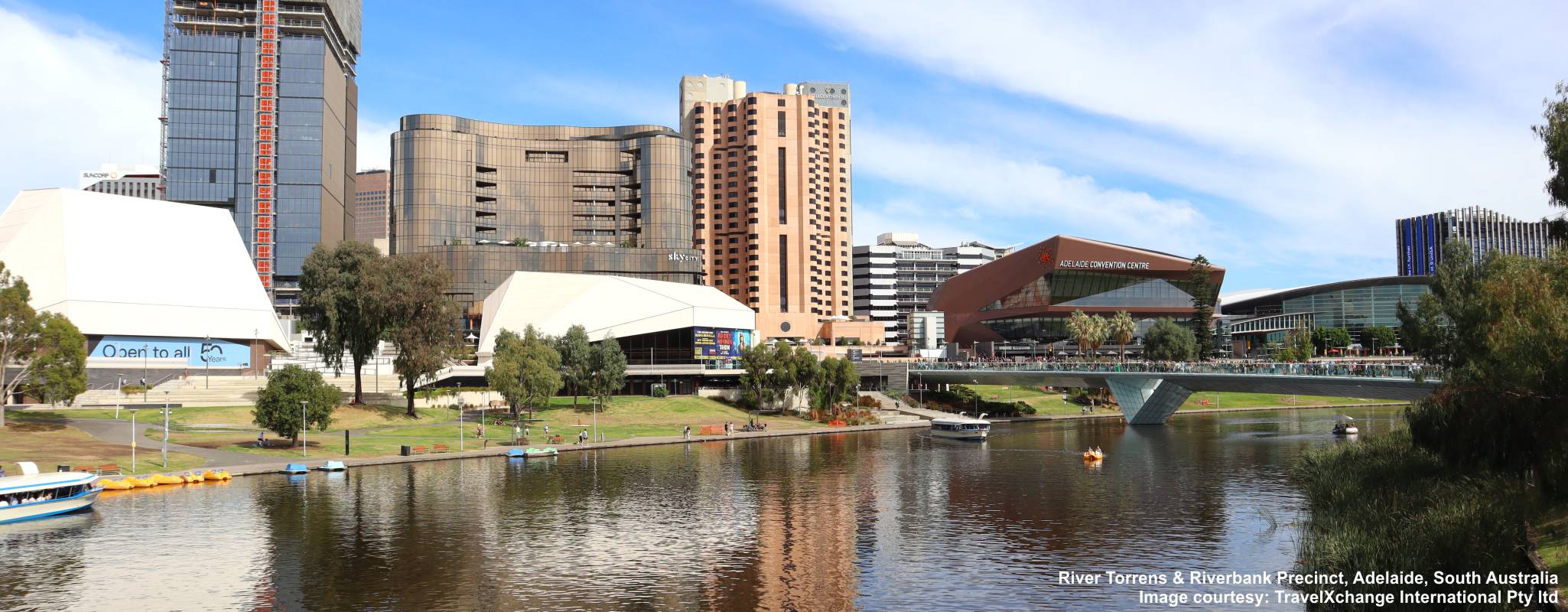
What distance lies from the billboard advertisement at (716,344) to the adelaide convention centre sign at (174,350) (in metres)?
59.7

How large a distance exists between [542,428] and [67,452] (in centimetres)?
4548

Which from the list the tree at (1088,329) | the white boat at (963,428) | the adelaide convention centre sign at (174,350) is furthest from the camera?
the tree at (1088,329)

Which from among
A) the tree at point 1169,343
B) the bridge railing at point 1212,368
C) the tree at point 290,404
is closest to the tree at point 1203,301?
the tree at point 1169,343

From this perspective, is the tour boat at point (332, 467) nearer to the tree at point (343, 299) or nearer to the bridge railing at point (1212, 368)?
the tree at point (343, 299)

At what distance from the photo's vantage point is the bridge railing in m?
90.7

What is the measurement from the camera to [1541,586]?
107 ft

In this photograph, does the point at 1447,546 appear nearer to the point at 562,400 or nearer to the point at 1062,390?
the point at 562,400

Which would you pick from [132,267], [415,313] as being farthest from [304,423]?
[132,267]

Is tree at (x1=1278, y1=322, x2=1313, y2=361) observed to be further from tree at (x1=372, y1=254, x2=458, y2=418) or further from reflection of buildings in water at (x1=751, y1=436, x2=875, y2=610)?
tree at (x1=372, y1=254, x2=458, y2=418)

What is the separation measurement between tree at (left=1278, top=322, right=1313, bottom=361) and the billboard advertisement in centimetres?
9036

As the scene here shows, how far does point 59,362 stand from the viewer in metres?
81.9

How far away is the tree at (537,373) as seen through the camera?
361ft

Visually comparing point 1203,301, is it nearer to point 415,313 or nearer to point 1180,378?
point 1180,378

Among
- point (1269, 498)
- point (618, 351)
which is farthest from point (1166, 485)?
point (618, 351)
